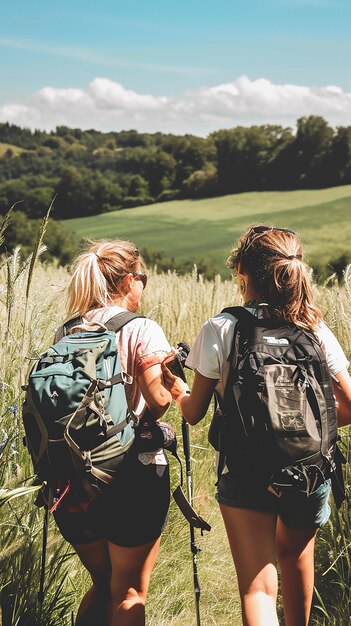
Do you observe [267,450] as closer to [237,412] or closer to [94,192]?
[237,412]

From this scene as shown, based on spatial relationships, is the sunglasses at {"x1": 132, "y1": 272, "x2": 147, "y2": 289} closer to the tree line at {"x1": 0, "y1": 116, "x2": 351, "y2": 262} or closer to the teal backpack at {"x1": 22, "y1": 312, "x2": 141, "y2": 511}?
the teal backpack at {"x1": 22, "y1": 312, "x2": 141, "y2": 511}

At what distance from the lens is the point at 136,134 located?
94250 millimetres

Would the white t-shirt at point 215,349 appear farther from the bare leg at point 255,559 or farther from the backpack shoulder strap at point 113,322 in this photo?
the bare leg at point 255,559

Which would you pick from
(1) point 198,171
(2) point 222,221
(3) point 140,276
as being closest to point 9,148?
(1) point 198,171

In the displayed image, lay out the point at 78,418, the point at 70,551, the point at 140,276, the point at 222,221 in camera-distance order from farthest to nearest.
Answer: the point at 222,221 < the point at 70,551 < the point at 140,276 < the point at 78,418

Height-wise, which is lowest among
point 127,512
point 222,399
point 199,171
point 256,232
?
point 199,171

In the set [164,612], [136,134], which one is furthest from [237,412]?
[136,134]

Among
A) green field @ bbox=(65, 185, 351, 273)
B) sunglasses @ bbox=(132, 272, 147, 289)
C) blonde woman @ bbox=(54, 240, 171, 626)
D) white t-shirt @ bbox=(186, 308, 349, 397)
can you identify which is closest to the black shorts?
blonde woman @ bbox=(54, 240, 171, 626)

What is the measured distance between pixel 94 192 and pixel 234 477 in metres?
63.5

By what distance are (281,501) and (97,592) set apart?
0.76m

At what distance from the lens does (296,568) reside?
227cm

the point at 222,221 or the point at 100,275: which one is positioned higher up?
the point at 100,275

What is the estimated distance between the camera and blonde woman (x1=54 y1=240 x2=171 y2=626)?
2129mm

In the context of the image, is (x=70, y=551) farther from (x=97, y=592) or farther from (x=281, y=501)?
(x=281, y=501)
